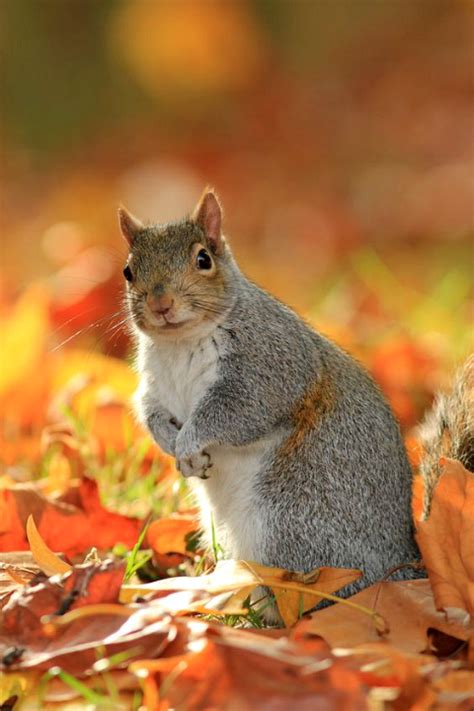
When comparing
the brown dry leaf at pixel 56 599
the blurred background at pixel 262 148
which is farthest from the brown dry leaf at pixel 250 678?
the blurred background at pixel 262 148

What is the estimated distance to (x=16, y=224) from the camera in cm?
768

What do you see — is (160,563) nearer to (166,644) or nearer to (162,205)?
(166,644)

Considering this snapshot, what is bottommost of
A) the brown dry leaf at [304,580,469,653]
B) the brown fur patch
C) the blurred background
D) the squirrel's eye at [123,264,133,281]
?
the brown dry leaf at [304,580,469,653]

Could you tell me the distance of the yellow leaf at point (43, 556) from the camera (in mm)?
2273

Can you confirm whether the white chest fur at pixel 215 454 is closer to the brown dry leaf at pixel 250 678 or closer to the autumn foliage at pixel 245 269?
the autumn foliage at pixel 245 269

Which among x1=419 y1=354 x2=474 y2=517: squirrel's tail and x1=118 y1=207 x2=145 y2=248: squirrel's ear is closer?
x1=419 y1=354 x2=474 y2=517: squirrel's tail

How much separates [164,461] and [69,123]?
641 cm

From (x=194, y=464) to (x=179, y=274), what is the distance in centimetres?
42

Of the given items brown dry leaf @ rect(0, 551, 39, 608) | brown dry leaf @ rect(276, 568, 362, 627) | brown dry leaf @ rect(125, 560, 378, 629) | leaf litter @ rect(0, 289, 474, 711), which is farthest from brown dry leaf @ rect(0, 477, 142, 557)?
brown dry leaf @ rect(276, 568, 362, 627)

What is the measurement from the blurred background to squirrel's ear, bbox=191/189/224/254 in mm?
1425

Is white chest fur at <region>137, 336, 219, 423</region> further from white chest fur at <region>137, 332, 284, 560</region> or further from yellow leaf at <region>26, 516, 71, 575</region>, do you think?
yellow leaf at <region>26, 516, 71, 575</region>

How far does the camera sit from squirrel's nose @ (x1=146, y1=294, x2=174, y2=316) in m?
2.45

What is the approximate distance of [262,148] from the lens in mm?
9109

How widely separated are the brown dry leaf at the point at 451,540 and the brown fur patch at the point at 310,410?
1.36 ft
